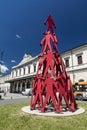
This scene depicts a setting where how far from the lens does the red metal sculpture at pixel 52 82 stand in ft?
29.6

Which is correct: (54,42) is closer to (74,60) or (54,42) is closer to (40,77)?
(40,77)

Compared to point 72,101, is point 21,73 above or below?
above

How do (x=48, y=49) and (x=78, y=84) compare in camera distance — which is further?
(x=78, y=84)

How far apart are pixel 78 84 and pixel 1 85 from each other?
174 feet

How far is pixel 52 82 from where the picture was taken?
9172 mm

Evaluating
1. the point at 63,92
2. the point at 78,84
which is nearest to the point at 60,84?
the point at 63,92

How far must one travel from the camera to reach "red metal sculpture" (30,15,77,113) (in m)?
9.02

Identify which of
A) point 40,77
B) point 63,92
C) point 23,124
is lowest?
point 23,124

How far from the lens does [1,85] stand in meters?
67.2

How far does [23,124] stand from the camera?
Result: 627cm

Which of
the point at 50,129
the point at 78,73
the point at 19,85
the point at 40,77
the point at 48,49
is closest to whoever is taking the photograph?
the point at 50,129

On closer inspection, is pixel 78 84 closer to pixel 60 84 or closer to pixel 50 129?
pixel 60 84

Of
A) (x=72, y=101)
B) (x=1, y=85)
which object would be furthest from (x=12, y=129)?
(x=1, y=85)

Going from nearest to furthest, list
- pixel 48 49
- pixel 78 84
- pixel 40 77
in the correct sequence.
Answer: pixel 40 77 < pixel 48 49 < pixel 78 84
